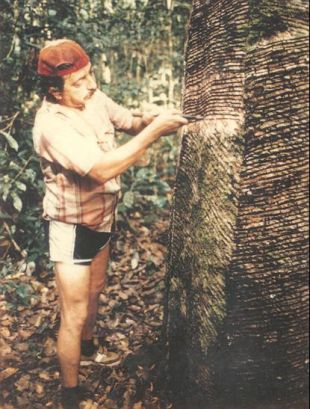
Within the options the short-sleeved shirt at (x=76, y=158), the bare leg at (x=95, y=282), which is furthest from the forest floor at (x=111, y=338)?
the short-sleeved shirt at (x=76, y=158)

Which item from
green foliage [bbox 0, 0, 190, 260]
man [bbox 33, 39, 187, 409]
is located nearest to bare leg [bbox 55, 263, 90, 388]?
man [bbox 33, 39, 187, 409]

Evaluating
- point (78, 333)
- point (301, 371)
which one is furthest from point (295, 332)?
point (78, 333)

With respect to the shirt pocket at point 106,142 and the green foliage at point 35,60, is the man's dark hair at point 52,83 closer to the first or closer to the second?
the shirt pocket at point 106,142

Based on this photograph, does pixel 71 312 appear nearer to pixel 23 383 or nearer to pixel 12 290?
pixel 23 383

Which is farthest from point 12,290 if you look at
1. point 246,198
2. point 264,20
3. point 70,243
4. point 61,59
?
point 264,20

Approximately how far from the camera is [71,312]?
8.41 feet

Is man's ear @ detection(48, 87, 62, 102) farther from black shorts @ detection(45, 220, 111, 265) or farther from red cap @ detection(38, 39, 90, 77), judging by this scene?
black shorts @ detection(45, 220, 111, 265)

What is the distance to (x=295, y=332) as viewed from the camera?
82.2 inches

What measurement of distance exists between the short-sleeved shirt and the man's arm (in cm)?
4

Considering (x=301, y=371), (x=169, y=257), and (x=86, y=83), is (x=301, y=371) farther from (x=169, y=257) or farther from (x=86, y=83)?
(x=86, y=83)

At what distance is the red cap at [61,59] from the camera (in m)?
2.27

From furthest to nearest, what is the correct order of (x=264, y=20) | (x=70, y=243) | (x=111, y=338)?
1. (x=111, y=338)
2. (x=70, y=243)
3. (x=264, y=20)

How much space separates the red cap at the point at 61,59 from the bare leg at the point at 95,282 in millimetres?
1069

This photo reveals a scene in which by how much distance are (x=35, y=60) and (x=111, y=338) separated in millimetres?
2186
